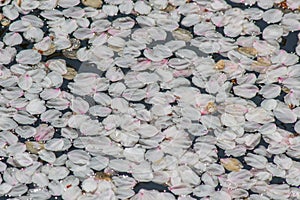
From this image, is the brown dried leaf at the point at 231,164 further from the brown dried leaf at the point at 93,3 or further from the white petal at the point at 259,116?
the brown dried leaf at the point at 93,3

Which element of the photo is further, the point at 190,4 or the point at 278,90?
the point at 190,4

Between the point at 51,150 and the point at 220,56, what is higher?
the point at 220,56

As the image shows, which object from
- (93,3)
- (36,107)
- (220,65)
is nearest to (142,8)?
(93,3)

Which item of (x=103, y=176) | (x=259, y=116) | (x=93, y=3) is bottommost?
(x=103, y=176)

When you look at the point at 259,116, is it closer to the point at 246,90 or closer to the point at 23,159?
the point at 246,90

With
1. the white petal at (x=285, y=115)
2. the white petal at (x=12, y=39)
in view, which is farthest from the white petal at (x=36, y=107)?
the white petal at (x=285, y=115)

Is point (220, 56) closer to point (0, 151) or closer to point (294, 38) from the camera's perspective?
point (294, 38)

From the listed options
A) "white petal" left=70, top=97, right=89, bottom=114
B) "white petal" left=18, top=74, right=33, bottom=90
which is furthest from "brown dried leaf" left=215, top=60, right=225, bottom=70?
"white petal" left=18, top=74, right=33, bottom=90

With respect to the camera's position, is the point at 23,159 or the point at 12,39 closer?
the point at 23,159

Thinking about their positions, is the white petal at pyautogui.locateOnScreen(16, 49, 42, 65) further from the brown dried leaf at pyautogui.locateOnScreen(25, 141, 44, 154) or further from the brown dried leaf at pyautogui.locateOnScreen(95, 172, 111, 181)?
the brown dried leaf at pyautogui.locateOnScreen(95, 172, 111, 181)

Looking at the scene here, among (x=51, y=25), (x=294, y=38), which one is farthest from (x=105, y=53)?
(x=294, y=38)

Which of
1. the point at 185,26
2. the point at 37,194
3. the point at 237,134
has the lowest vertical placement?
the point at 37,194
